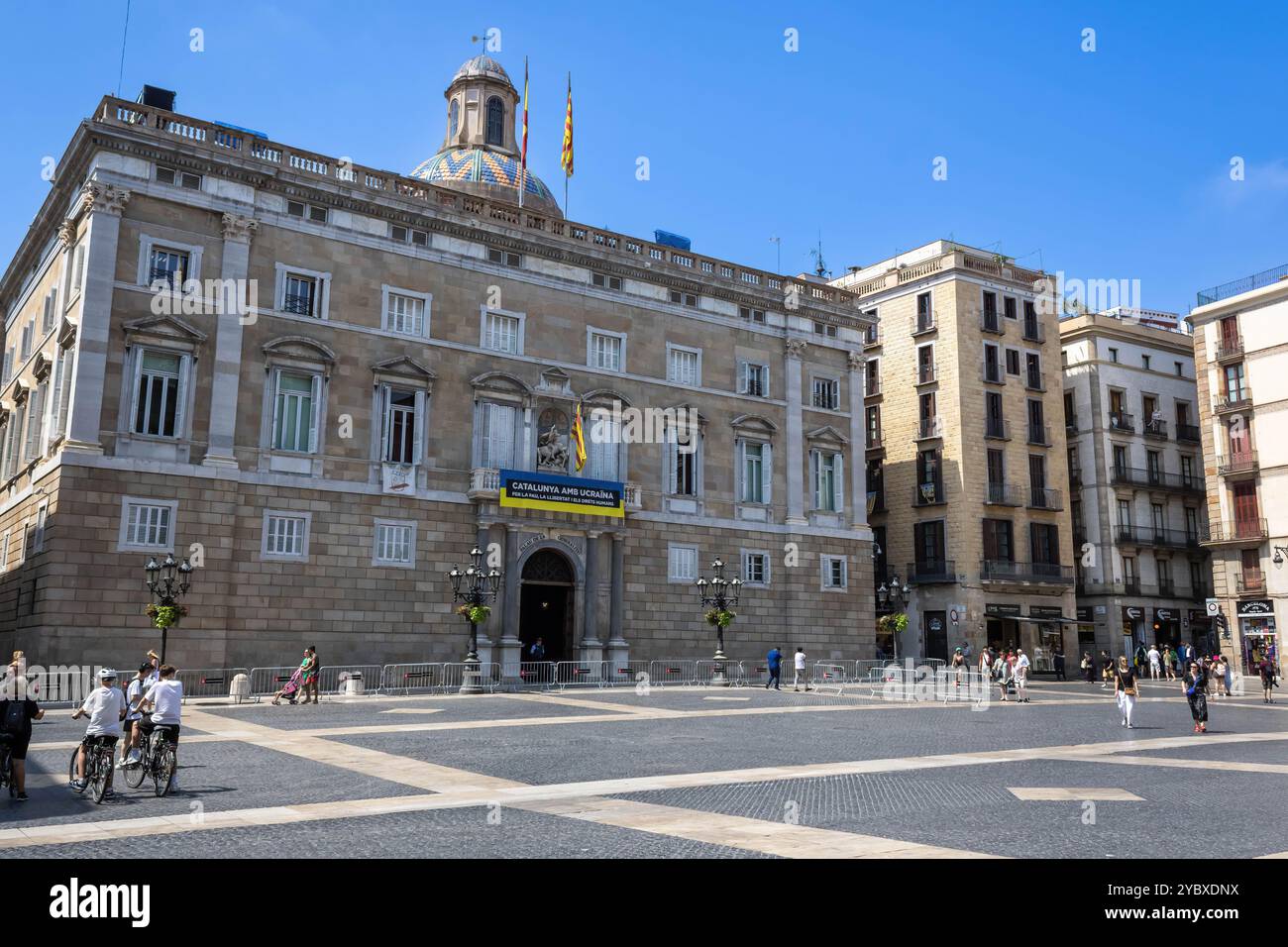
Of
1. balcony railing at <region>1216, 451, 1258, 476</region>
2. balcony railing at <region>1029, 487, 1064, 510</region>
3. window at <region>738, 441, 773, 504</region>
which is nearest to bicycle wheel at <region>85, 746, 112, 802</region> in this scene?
window at <region>738, 441, 773, 504</region>

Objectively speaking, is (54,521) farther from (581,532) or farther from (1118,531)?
(1118,531)

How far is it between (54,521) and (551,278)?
Answer: 63.3 feet

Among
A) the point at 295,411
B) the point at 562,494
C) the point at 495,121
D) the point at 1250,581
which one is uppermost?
the point at 495,121

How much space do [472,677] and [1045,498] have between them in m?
34.5

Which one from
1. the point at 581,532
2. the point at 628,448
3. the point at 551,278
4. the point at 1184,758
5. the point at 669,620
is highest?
the point at 551,278

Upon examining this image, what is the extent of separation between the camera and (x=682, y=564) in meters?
41.5

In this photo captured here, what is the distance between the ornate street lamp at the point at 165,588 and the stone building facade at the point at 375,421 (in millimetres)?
846

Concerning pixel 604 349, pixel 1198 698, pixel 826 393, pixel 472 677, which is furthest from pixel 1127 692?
pixel 826 393

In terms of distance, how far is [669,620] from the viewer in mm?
40969

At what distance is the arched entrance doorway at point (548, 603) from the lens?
38719 mm

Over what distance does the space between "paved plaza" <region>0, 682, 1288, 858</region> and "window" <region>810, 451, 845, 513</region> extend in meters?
20.5

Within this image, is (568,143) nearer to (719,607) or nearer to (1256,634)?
(719,607)
